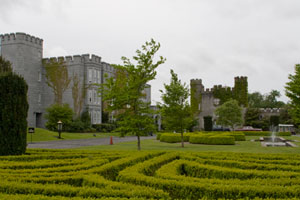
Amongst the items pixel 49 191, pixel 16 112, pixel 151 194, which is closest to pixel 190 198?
pixel 151 194

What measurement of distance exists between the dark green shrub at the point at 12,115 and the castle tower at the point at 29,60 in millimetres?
36075

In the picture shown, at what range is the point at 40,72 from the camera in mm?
49094

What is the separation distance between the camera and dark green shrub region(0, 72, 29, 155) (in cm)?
1126

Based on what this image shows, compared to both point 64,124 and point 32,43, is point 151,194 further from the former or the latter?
point 32,43

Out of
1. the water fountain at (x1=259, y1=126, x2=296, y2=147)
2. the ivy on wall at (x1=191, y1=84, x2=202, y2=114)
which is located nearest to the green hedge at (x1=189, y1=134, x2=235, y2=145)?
the water fountain at (x1=259, y1=126, x2=296, y2=147)

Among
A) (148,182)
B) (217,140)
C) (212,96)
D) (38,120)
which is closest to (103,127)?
(38,120)

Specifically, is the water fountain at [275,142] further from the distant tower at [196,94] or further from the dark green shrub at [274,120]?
the distant tower at [196,94]

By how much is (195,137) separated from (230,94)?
30.4 metres

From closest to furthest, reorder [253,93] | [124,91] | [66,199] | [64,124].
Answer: [66,199], [124,91], [64,124], [253,93]

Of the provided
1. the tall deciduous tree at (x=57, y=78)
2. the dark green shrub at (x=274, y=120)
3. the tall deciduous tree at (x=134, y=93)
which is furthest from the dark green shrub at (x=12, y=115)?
the dark green shrub at (x=274, y=120)

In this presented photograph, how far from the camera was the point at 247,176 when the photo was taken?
7172 mm

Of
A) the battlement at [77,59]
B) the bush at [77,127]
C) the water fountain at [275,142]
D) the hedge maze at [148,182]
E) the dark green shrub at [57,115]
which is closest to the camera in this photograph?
the hedge maze at [148,182]

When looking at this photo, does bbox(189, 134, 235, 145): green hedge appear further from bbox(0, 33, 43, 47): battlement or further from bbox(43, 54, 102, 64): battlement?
bbox(0, 33, 43, 47): battlement

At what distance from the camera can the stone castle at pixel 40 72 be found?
149 feet
